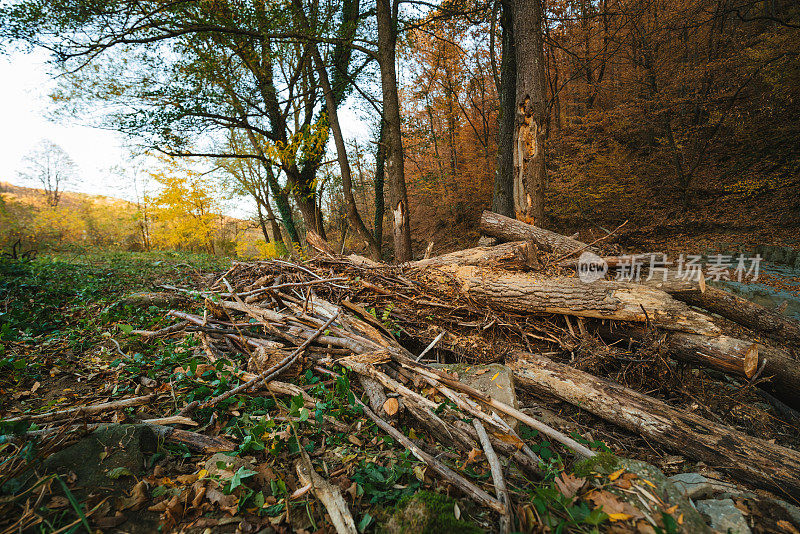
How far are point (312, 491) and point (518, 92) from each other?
6.63m

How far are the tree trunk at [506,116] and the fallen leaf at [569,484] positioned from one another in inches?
247

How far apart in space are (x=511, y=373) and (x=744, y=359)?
7.59 ft

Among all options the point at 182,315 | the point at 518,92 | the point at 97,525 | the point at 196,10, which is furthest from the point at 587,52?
the point at 97,525

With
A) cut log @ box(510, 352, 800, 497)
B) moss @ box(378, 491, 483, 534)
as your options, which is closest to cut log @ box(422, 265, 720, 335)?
cut log @ box(510, 352, 800, 497)

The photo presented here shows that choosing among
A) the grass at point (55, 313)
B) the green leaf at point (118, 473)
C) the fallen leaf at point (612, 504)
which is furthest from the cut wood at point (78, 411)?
the fallen leaf at point (612, 504)

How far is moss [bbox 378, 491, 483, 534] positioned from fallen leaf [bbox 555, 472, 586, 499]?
0.52m

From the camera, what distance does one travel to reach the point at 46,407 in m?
1.94

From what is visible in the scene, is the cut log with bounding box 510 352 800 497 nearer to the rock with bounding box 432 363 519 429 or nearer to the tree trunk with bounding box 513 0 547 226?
the rock with bounding box 432 363 519 429

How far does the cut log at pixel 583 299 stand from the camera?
3.02 m

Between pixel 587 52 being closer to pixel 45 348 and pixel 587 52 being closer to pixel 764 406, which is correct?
pixel 764 406

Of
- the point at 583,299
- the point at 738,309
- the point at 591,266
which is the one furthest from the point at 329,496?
the point at 738,309

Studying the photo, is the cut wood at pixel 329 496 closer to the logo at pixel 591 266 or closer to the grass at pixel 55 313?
the grass at pixel 55 313

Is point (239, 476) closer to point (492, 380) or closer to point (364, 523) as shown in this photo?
point (364, 523)

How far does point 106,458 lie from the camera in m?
1.43
